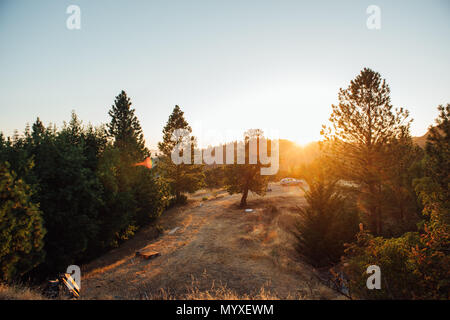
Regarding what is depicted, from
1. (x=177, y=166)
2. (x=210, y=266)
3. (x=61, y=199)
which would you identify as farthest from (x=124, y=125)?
(x=210, y=266)

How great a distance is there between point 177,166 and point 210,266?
84.7 ft

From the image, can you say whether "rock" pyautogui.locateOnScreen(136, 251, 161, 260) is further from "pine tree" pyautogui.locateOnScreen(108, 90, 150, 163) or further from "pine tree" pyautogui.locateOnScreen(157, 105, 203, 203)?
"pine tree" pyautogui.locateOnScreen(157, 105, 203, 203)

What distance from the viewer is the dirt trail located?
9383 mm

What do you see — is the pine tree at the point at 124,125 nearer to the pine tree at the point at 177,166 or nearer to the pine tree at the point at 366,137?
the pine tree at the point at 177,166

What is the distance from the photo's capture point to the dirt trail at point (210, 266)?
9.38m

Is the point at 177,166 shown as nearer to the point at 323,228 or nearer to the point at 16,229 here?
the point at 16,229

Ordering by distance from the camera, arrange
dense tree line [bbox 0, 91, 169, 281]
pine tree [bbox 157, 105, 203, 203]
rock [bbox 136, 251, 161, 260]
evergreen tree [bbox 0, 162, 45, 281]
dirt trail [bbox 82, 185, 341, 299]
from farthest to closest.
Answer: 1. pine tree [bbox 157, 105, 203, 203]
2. rock [bbox 136, 251, 161, 260]
3. dense tree line [bbox 0, 91, 169, 281]
4. evergreen tree [bbox 0, 162, 45, 281]
5. dirt trail [bbox 82, 185, 341, 299]

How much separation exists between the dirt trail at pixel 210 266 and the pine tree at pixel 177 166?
574 inches

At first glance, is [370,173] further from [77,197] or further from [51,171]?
[51,171]

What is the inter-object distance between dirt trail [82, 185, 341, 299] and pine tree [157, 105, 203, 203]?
1457 centimetres

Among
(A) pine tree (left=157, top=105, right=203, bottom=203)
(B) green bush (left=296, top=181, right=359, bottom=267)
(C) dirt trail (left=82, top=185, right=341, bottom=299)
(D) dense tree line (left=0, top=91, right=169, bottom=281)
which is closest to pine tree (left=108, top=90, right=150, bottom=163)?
(D) dense tree line (left=0, top=91, right=169, bottom=281)

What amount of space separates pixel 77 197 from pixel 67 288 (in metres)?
7.16

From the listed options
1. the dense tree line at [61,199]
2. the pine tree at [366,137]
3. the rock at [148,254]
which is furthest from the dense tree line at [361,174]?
the dense tree line at [61,199]

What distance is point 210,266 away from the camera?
11750mm
